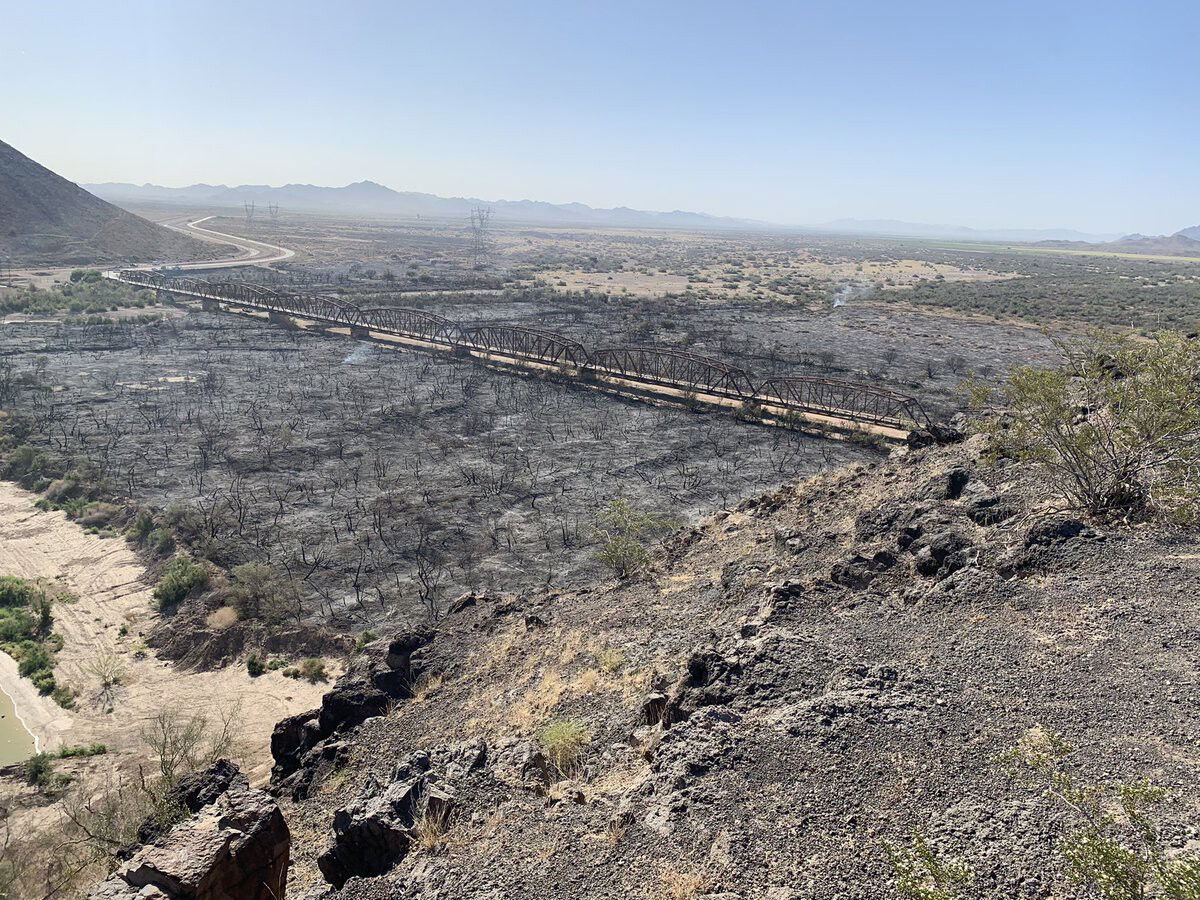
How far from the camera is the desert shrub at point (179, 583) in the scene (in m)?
26.5

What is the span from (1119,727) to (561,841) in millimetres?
8286

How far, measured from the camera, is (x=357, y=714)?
57.5ft

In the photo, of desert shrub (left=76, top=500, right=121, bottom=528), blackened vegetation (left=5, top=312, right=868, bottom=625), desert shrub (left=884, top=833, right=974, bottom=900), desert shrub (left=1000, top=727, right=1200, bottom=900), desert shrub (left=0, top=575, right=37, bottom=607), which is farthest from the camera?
desert shrub (left=76, top=500, right=121, bottom=528)

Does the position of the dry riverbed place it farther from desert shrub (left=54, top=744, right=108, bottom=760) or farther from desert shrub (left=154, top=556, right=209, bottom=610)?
desert shrub (left=154, top=556, right=209, bottom=610)

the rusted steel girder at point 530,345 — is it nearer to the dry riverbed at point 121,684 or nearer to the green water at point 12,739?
the dry riverbed at point 121,684

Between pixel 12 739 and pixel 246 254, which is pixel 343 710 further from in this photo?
pixel 246 254

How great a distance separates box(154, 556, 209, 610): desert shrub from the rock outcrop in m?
15.2

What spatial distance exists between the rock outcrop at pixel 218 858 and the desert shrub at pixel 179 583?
15226mm

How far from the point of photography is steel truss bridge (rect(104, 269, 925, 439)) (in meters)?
49.3

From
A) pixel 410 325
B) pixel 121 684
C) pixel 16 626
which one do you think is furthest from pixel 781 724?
pixel 410 325

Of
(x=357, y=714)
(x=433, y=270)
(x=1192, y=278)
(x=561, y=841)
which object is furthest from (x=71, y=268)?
(x=1192, y=278)

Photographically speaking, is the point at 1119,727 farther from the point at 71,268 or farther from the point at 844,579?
the point at 71,268

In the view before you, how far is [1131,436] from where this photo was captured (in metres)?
16.4

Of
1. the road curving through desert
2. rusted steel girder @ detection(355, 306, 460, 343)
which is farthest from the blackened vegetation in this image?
the road curving through desert
